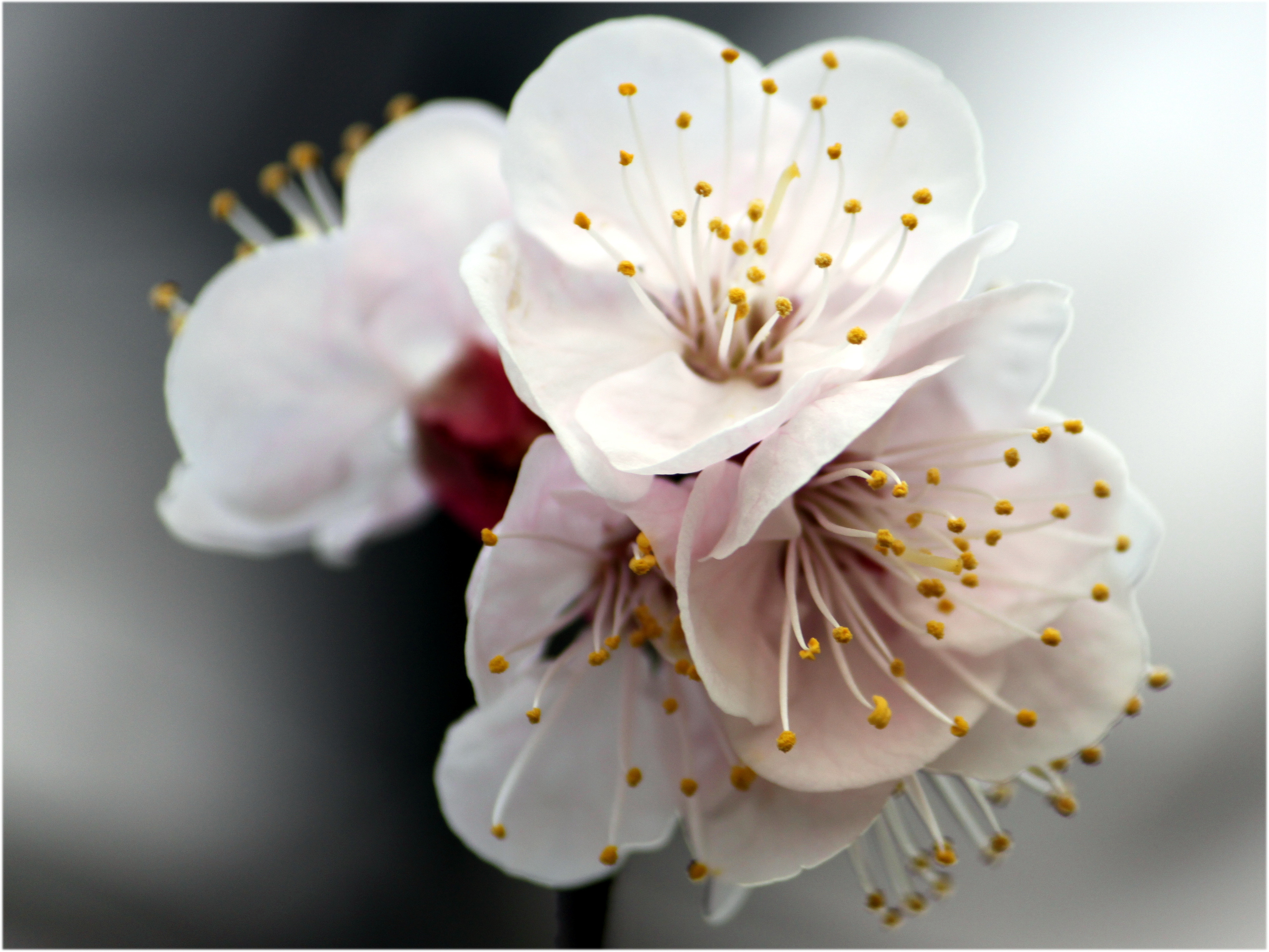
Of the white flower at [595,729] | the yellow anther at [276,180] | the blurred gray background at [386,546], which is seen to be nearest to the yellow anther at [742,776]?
the white flower at [595,729]

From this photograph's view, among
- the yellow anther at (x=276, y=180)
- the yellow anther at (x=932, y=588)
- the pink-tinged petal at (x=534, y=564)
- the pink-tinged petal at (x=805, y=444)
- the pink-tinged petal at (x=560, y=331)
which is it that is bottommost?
the yellow anther at (x=932, y=588)

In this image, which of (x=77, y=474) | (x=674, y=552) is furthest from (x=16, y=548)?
(x=674, y=552)

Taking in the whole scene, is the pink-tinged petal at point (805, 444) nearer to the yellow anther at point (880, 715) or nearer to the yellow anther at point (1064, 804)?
the yellow anther at point (880, 715)

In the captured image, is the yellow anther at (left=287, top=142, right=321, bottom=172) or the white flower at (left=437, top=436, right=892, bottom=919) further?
the yellow anther at (left=287, top=142, right=321, bottom=172)

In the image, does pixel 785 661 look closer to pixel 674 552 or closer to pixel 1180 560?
pixel 674 552

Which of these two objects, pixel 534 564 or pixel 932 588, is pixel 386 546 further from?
pixel 932 588

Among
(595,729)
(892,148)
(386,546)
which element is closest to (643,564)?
(595,729)

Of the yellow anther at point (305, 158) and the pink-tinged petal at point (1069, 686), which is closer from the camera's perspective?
the pink-tinged petal at point (1069, 686)

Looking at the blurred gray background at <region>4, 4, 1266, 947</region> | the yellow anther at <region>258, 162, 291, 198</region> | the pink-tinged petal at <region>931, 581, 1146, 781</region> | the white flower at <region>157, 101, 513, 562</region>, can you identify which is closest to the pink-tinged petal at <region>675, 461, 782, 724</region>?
the pink-tinged petal at <region>931, 581, 1146, 781</region>

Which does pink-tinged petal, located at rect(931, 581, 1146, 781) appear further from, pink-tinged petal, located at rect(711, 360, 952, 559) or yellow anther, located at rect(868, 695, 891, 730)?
pink-tinged petal, located at rect(711, 360, 952, 559)
